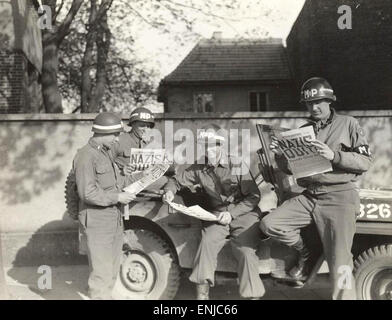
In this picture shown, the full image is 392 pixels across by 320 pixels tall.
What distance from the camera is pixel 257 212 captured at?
5.02 metres

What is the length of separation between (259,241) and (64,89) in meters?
24.2

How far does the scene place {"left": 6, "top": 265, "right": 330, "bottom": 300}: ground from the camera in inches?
225

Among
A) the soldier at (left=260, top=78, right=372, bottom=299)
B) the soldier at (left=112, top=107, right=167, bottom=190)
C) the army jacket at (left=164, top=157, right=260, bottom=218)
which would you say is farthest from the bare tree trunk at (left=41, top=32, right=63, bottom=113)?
the soldier at (left=260, top=78, right=372, bottom=299)

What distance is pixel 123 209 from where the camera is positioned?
4.95 meters

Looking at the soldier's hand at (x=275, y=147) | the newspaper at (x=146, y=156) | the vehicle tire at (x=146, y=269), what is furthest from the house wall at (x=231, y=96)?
the soldier's hand at (x=275, y=147)

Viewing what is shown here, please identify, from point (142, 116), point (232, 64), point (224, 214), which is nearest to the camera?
point (224, 214)

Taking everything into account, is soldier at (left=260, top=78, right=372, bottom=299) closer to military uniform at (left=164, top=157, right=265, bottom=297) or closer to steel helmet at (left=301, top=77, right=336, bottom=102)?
steel helmet at (left=301, top=77, right=336, bottom=102)

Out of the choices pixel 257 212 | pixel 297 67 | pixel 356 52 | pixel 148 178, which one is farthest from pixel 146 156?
pixel 297 67

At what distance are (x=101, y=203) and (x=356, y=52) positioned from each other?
16.2 metres

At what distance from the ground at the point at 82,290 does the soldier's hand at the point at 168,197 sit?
41.4 inches

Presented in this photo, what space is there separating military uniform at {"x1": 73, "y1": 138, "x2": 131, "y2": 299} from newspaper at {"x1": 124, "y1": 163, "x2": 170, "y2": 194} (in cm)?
16

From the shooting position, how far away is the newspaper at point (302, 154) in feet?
14.5

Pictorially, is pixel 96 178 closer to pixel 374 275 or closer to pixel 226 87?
pixel 374 275

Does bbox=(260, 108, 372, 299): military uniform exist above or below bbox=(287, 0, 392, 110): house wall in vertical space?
below
